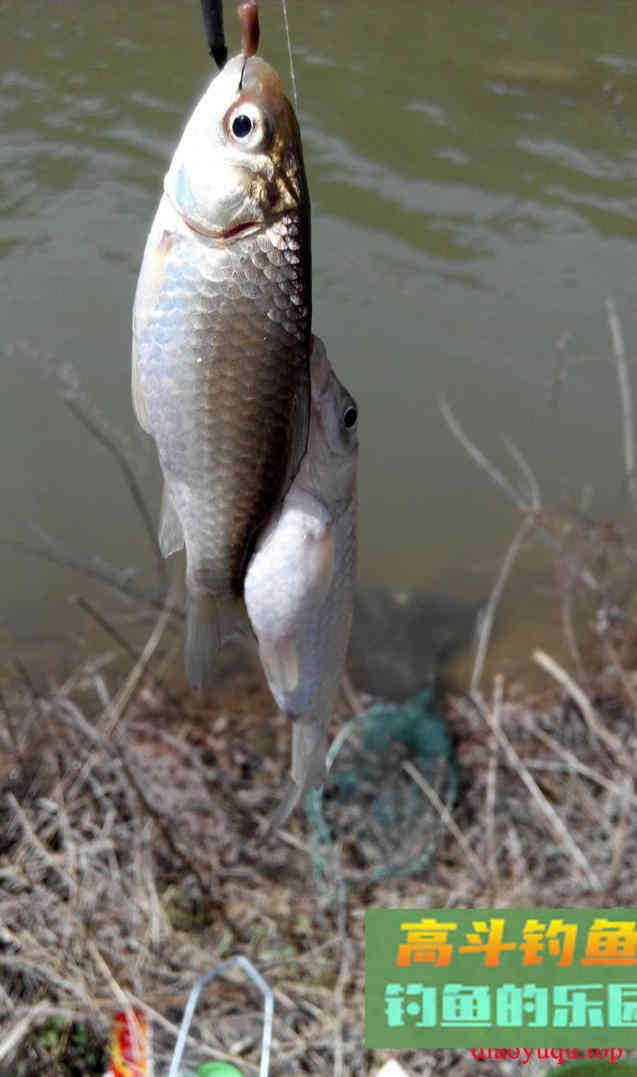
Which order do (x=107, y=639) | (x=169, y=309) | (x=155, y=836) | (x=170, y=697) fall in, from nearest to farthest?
(x=169, y=309)
(x=155, y=836)
(x=170, y=697)
(x=107, y=639)

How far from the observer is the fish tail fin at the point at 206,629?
1415mm

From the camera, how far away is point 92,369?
5.68 m

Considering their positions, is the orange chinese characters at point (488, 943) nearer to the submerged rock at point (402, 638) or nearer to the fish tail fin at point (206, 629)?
the fish tail fin at point (206, 629)

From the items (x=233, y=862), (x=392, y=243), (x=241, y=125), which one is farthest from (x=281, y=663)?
(x=392, y=243)

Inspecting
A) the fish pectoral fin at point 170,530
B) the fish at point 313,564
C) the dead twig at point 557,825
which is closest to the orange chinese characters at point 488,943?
the dead twig at point 557,825

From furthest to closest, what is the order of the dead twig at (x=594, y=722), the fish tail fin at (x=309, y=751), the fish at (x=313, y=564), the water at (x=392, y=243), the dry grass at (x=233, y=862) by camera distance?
the water at (x=392, y=243) < the dead twig at (x=594, y=722) < the dry grass at (x=233, y=862) < the fish tail fin at (x=309, y=751) < the fish at (x=313, y=564)

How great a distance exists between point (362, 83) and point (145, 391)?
25.9 ft

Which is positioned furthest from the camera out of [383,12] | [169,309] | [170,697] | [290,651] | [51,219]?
[383,12]

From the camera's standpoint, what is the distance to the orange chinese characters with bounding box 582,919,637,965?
2309 millimetres

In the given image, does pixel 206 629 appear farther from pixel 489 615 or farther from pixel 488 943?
pixel 489 615

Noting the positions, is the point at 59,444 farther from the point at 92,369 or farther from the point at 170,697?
the point at 170,697

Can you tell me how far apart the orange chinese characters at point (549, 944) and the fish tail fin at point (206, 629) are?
129 centimetres

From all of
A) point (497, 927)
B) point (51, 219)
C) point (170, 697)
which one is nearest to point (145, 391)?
point (497, 927)

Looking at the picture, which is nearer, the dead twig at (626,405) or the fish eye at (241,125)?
the fish eye at (241,125)
